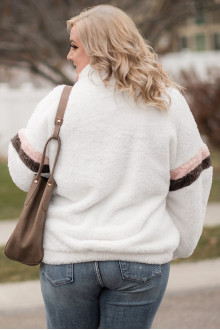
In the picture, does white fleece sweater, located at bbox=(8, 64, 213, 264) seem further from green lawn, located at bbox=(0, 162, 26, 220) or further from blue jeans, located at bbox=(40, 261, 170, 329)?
green lawn, located at bbox=(0, 162, 26, 220)

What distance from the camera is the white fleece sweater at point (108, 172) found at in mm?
2266

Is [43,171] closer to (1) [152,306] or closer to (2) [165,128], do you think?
(2) [165,128]

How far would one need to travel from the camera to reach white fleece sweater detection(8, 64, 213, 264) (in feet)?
7.43

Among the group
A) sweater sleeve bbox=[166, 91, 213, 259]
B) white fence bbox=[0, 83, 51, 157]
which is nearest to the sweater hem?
sweater sleeve bbox=[166, 91, 213, 259]

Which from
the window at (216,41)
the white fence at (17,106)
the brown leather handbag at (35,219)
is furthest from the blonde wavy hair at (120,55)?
the window at (216,41)

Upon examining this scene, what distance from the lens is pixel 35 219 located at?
7.69 feet

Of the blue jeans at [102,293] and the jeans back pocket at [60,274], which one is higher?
the jeans back pocket at [60,274]

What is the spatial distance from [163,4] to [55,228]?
1082cm

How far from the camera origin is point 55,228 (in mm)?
2318

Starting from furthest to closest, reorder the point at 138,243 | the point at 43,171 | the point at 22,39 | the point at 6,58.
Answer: the point at 6,58 < the point at 22,39 < the point at 43,171 < the point at 138,243

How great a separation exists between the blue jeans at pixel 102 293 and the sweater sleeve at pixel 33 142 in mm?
332

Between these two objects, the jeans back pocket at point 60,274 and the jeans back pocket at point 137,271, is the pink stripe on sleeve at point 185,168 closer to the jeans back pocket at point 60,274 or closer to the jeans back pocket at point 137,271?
the jeans back pocket at point 137,271

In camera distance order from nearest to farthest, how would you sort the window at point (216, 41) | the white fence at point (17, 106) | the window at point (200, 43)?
the white fence at point (17, 106)
the window at point (216, 41)
the window at point (200, 43)

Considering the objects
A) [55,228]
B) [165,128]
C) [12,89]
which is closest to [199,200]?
[165,128]
